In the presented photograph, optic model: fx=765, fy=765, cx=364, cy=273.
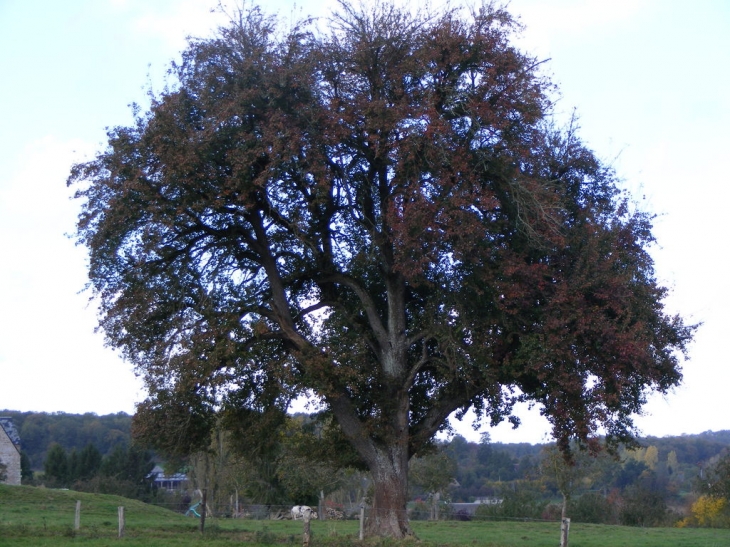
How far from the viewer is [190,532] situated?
22.9 meters

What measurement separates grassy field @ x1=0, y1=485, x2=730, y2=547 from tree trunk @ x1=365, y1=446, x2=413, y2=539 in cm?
68

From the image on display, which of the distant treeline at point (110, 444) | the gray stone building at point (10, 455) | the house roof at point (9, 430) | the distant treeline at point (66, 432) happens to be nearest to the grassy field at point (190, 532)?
the gray stone building at point (10, 455)

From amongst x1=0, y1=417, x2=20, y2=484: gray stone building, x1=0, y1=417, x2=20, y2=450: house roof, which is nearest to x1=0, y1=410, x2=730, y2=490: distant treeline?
x1=0, y1=417, x2=20, y2=450: house roof

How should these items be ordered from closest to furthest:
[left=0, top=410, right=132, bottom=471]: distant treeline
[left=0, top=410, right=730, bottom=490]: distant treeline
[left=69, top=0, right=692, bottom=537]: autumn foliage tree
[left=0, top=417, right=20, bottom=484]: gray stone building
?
[left=69, top=0, right=692, bottom=537]: autumn foliage tree < [left=0, top=417, right=20, bottom=484]: gray stone building < [left=0, top=410, right=730, bottom=490]: distant treeline < [left=0, top=410, right=132, bottom=471]: distant treeline

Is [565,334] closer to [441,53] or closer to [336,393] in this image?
[336,393]

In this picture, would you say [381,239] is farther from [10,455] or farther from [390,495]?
[10,455]

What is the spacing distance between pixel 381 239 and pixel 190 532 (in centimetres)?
1072

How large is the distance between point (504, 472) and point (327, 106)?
333 ft

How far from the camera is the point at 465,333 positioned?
19.3 m

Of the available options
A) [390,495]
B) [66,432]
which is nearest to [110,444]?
[66,432]

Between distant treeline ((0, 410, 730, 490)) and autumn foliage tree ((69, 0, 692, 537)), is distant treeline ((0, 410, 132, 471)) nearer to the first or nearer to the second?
distant treeline ((0, 410, 730, 490))

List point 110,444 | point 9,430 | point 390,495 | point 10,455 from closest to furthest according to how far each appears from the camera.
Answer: point 390,495 < point 10,455 < point 9,430 < point 110,444

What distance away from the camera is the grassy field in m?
19.3

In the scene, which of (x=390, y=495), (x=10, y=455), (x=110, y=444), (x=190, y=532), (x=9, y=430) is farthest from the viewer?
(x=110, y=444)
